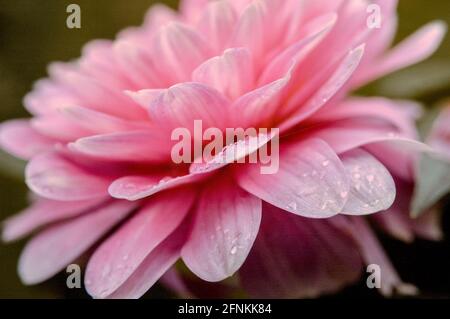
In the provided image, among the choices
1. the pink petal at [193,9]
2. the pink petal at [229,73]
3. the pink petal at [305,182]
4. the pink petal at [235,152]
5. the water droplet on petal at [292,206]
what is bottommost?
the water droplet on petal at [292,206]

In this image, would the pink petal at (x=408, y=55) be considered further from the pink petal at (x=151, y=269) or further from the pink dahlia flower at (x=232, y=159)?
the pink petal at (x=151, y=269)

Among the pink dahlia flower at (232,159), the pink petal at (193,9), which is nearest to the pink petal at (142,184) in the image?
the pink dahlia flower at (232,159)

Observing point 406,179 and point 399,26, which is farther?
point 399,26

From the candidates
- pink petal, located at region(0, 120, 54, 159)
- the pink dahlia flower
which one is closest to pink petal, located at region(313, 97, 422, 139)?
the pink dahlia flower

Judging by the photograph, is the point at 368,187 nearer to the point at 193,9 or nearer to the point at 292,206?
the point at 292,206

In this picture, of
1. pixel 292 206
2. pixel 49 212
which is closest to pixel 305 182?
pixel 292 206
